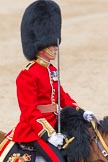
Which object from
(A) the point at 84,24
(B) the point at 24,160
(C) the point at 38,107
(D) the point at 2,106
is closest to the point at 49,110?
(C) the point at 38,107

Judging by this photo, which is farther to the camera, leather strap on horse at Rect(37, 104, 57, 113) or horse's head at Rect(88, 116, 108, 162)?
leather strap on horse at Rect(37, 104, 57, 113)

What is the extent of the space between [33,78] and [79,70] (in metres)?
5.65

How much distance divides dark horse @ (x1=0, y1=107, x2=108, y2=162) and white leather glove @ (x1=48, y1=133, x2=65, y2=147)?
0.15ft

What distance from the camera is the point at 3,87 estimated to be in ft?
27.9

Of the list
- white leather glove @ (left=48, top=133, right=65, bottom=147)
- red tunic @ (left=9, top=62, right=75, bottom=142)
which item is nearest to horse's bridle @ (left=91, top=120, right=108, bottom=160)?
white leather glove @ (left=48, top=133, right=65, bottom=147)

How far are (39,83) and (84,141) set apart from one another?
0.46 metres

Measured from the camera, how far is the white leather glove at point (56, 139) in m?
3.60

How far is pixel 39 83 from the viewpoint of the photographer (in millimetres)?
3729

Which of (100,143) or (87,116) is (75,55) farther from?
(100,143)

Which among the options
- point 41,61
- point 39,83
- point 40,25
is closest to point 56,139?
point 39,83

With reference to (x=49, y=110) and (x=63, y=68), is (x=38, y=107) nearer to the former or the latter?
(x=49, y=110)

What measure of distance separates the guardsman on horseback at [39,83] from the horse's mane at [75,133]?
0.07 m

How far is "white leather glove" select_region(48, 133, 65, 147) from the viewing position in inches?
142

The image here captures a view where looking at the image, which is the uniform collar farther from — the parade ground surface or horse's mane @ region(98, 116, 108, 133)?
the parade ground surface
